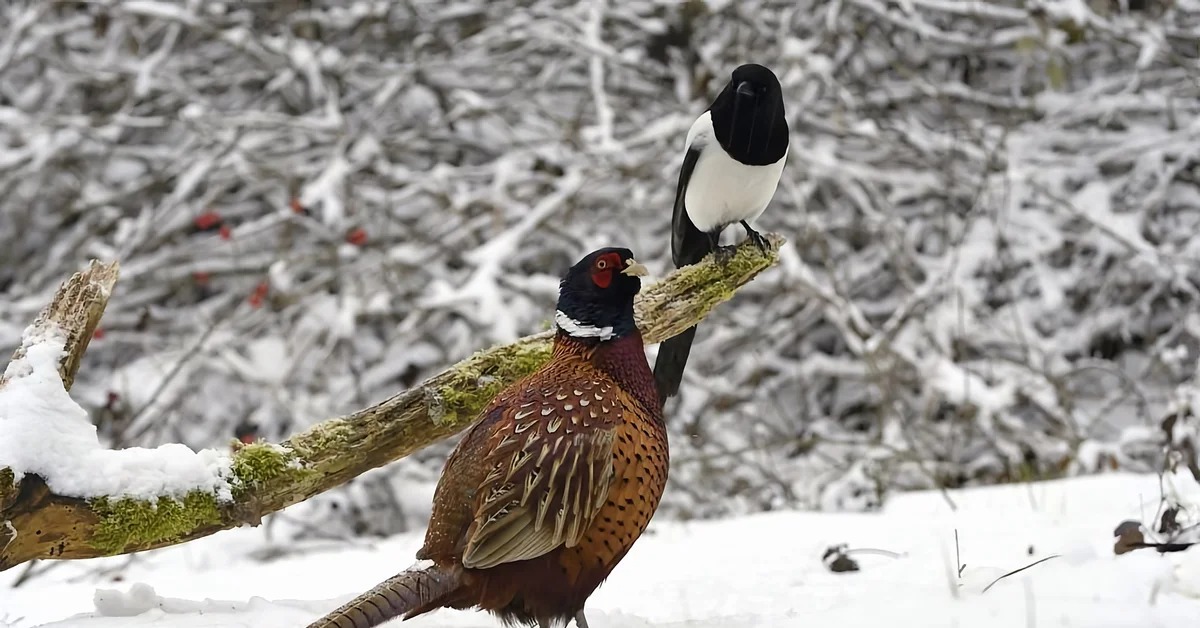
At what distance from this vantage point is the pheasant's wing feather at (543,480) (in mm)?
2225

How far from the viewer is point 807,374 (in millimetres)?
6895

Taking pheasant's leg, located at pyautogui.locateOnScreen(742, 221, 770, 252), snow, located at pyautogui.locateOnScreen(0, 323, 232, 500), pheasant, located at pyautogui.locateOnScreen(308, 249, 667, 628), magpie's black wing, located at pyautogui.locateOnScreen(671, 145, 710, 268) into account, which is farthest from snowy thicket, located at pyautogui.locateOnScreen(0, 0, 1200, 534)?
pheasant, located at pyautogui.locateOnScreen(308, 249, 667, 628)

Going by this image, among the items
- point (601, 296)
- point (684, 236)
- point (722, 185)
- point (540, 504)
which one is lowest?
point (684, 236)

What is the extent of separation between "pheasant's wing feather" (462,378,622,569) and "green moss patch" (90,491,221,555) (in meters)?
0.76

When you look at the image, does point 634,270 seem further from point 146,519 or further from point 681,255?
point 681,255

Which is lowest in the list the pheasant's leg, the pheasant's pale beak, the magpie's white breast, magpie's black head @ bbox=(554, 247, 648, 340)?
the pheasant's leg

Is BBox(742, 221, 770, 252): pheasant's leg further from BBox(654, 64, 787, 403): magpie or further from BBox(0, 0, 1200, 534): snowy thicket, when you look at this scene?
BBox(0, 0, 1200, 534): snowy thicket

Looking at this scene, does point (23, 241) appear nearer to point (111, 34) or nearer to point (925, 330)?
point (111, 34)

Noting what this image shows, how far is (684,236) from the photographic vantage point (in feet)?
13.9

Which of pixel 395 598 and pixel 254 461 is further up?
pixel 395 598

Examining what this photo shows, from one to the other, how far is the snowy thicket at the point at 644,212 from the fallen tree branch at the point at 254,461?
9.09 ft

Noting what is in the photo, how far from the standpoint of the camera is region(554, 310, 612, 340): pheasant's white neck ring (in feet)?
8.30

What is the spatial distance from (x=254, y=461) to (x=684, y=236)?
2146 mm

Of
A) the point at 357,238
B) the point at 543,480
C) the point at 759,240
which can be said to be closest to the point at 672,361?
the point at 759,240
